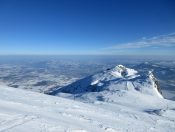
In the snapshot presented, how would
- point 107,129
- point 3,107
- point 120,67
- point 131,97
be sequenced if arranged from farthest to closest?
point 120,67 < point 131,97 < point 3,107 < point 107,129

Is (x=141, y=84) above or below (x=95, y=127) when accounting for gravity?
below

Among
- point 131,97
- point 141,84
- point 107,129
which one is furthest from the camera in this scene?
point 141,84

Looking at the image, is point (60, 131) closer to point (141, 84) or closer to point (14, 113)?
point (14, 113)

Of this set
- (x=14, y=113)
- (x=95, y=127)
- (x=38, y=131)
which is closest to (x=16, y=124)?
(x=38, y=131)

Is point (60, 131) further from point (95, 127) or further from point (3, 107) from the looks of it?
point (3, 107)

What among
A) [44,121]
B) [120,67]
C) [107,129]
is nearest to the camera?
[44,121]

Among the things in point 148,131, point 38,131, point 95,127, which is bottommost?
point 148,131

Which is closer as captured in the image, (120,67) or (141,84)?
(141,84)

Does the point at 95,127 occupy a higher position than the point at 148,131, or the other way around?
the point at 95,127

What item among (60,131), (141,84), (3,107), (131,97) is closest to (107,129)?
(60,131)
